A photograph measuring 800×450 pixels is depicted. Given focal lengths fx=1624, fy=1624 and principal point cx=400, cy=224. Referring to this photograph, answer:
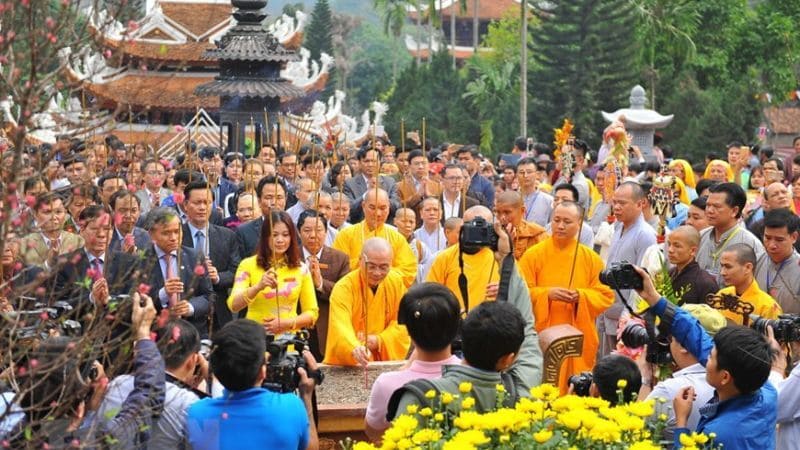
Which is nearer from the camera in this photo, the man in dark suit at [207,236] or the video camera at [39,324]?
the video camera at [39,324]

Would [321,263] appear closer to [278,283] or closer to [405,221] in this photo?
[405,221]

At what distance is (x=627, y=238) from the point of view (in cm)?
1054

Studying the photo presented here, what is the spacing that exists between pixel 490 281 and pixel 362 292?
2.32 feet

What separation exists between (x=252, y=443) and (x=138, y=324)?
1.90 ft

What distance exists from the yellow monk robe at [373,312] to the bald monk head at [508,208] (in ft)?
4.16

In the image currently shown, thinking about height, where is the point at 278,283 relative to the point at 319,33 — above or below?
below

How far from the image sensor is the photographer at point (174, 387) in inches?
216

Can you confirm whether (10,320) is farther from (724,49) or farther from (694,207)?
(724,49)

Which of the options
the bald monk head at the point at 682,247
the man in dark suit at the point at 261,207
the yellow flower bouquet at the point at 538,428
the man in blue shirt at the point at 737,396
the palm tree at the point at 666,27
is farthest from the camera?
the palm tree at the point at 666,27

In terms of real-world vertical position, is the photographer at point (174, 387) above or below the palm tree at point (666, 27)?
below

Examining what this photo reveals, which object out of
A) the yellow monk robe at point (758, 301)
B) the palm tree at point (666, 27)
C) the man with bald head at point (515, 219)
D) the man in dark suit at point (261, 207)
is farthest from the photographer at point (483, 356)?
the palm tree at point (666, 27)

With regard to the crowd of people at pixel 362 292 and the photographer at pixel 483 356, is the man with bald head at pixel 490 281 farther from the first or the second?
the photographer at pixel 483 356

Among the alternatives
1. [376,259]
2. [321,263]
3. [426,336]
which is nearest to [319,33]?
[321,263]

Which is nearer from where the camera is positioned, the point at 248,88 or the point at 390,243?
the point at 390,243
